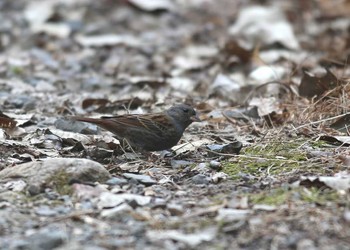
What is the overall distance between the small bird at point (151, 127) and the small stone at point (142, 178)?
0.79 metres

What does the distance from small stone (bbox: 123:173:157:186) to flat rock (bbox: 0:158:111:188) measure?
171 mm

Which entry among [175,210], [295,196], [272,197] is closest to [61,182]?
[175,210]

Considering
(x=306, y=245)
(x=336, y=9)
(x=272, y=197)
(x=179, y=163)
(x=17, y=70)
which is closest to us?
(x=306, y=245)

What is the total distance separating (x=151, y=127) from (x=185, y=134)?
2.18 feet

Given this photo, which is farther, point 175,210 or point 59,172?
point 59,172

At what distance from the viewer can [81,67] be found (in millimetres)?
9539

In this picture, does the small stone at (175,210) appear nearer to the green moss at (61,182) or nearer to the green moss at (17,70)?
the green moss at (61,182)

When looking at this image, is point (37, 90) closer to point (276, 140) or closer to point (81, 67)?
point (81, 67)

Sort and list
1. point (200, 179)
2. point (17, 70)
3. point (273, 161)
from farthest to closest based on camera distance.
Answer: point (17, 70) < point (273, 161) < point (200, 179)

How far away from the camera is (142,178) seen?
15.5 feet

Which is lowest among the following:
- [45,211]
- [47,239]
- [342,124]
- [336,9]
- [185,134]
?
[336,9]

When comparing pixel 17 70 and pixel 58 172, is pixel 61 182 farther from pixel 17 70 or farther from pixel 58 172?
pixel 17 70

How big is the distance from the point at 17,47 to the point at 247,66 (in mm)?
3144

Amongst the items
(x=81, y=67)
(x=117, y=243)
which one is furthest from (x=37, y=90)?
(x=117, y=243)
